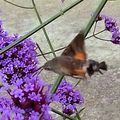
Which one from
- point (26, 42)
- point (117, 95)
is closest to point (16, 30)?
point (117, 95)

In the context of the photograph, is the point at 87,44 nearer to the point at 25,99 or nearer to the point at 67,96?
the point at 67,96

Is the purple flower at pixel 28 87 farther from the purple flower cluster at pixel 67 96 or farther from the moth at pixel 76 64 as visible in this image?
the purple flower cluster at pixel 67 96

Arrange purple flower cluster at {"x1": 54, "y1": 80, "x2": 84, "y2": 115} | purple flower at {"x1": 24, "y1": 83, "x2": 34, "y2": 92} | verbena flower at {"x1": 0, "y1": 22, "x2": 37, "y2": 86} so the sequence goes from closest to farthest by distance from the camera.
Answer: purple flower at {"x1": 24, "y1": 83, "x2": 34, "y2": 92}
verbena flower at {"x1": 0, "y1": 22, "x2": 37, "y2": 86}
purple flower cluster at {"x1": 54, "y1": 80, "x2": 84, "y2": 115}

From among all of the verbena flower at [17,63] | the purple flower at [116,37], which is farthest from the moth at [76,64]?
the purple flower at [116,37]

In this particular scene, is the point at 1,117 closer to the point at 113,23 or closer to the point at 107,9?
the point at 113,23

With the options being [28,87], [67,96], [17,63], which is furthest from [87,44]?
[28,87]

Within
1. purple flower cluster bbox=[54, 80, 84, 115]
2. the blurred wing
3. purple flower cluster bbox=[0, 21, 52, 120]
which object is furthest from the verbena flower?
the blurred wing

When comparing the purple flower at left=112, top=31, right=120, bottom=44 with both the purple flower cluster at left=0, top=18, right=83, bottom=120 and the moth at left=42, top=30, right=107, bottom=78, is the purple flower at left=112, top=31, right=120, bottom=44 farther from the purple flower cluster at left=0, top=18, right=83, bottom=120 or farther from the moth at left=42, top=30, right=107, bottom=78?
the moth at left=42, top=30, right=107, bottom=78
